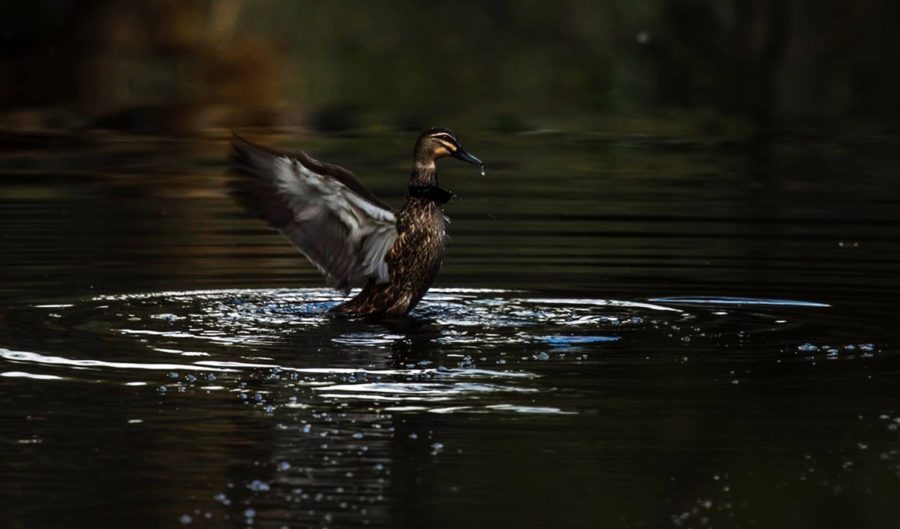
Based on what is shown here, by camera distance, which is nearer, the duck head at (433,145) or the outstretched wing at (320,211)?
the outstretched wing at (320,211)

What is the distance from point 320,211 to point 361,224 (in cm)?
24

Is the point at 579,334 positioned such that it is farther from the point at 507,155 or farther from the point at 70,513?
the point at 507,155

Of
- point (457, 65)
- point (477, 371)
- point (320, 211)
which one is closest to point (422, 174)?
point (320, 211)

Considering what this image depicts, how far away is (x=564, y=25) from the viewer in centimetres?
3409

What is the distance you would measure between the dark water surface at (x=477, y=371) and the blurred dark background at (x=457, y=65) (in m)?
8.69

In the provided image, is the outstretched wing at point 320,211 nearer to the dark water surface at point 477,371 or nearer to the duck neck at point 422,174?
the duck neck at point 422,174

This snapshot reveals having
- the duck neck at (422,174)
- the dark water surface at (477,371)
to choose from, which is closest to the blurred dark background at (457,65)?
the dark water surface at (477,371)

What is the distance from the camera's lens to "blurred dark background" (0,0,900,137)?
26.1 m

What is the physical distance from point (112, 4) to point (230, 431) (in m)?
27.9

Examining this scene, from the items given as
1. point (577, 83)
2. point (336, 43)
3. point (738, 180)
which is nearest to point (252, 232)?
point (738, 180)

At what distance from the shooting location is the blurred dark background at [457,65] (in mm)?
26141

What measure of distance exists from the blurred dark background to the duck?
12169 millimetres

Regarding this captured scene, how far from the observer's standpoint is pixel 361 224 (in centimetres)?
1181

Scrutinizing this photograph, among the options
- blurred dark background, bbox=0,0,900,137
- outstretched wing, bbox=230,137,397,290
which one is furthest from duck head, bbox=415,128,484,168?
blurred dark background, bbox=0,0,900,137
